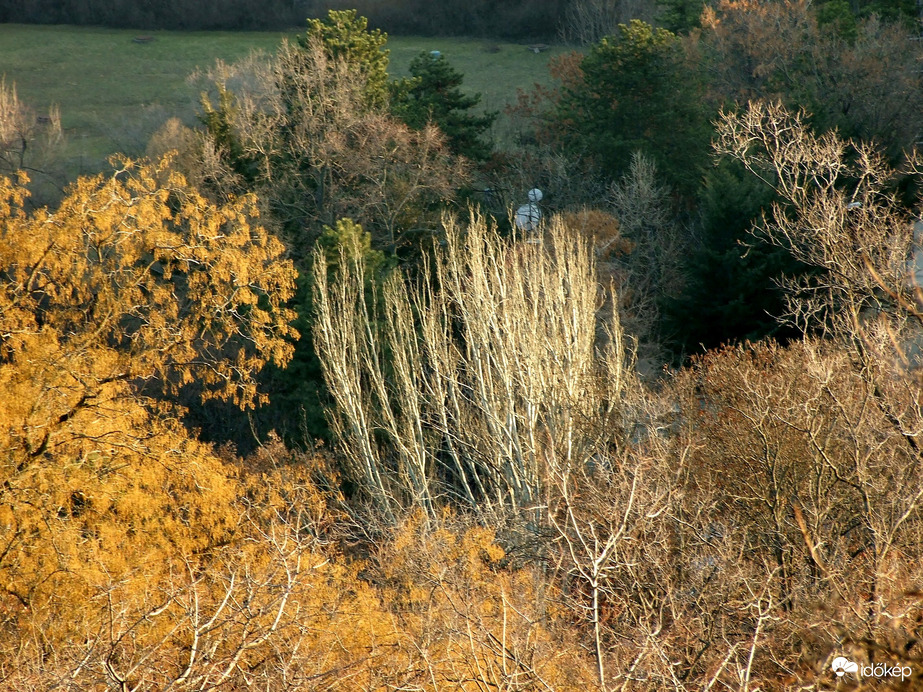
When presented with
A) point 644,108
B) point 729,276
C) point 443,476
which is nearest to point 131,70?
point 644,108

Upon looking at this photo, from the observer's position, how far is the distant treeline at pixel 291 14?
6241cm

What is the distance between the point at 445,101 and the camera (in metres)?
40.2

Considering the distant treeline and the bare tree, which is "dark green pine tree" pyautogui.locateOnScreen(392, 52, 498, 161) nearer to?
the bare tree

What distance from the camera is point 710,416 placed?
24062 mm

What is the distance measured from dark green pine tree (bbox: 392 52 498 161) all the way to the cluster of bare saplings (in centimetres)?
1300

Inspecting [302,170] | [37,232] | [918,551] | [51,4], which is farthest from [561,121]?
[51,4]

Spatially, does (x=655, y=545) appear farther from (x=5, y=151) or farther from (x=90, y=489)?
(x=5, y=151)

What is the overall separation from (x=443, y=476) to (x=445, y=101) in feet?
59.0

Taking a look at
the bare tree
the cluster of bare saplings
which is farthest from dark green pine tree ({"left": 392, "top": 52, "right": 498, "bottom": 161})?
the bare tree

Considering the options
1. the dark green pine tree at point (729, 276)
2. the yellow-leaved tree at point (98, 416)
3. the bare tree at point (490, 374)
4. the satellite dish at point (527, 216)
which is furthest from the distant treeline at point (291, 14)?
the yellow-leaved tree at point (98, 416)

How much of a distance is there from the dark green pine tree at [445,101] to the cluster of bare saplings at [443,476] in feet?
42.7

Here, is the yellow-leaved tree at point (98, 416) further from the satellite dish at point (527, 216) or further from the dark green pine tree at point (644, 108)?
the dark green pine tree at point (644, 108)

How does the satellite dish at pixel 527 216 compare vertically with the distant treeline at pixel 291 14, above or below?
below

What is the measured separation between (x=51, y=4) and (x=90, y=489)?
5258 cm
